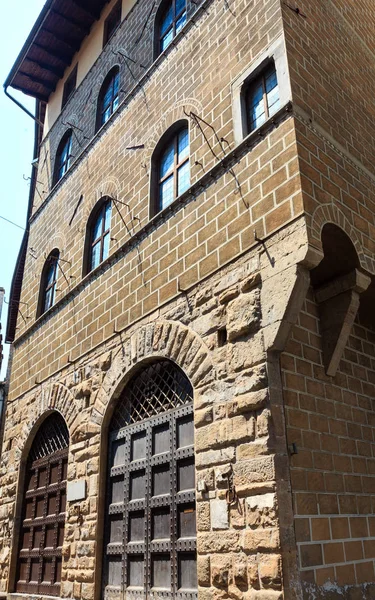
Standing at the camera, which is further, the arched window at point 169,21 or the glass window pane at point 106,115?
the glass window pane at point 106,115

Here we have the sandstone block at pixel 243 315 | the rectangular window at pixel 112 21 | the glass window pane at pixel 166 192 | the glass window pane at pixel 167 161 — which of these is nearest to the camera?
the sandstone block at pixel 243 315

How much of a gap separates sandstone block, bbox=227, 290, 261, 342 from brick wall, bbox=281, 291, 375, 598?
39cm

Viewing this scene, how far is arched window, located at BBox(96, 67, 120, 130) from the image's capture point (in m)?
9.46

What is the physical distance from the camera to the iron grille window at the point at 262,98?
567 cm

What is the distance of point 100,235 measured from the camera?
8430 millimetres

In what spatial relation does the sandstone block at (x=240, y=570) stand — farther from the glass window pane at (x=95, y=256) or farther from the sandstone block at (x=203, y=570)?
the glass window pane at (x=95, y=256)

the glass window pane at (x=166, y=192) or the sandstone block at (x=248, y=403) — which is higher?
the glass window pane at (x=166, y=192)

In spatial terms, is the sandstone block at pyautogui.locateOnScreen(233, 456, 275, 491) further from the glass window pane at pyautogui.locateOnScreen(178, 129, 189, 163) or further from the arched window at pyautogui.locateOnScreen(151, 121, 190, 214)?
the glass window pane at pyautogui.locateOnScreen(178, 129, 189, 163)

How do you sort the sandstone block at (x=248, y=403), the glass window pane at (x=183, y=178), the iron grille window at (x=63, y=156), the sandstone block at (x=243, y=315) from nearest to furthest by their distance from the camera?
the sandstone block at (x=248, y=403)
the sandstone block at (x=243, y=315)
the glass window pane at (x=183, y=178)
the iron grille window at (x=63, y=156)

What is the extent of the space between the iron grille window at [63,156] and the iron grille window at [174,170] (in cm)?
413

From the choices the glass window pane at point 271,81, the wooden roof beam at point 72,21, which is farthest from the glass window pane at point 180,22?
the wooden roof beam at point 72,21

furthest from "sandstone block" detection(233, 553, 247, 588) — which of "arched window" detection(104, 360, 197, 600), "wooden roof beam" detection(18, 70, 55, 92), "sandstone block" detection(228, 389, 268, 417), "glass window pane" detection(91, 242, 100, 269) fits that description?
"wooden roof beam" detection(18, 70, 55, 92)

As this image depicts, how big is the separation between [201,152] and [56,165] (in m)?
5.89

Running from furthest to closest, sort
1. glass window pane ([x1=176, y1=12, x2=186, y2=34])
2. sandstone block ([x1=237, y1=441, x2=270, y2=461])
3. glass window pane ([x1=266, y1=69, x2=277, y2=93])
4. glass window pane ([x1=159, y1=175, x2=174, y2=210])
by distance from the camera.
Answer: glass window pane ([x1=176, y1=12, x2=186, y2=34]) → glass window pane ([x1=159, y1=175, x2=174, y2=210]) → glass window pane ([x1=266, y1=69, x2=277, y2=93]) → sandstone block ([x1=237, y1=441, x2=270, y2=461])
